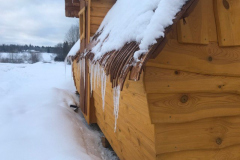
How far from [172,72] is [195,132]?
0.63 metres

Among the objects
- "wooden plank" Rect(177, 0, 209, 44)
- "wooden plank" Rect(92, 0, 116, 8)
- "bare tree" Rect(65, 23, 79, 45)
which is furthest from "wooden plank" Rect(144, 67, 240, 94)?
"bare tree" Rect(65, 23, 79, 45)

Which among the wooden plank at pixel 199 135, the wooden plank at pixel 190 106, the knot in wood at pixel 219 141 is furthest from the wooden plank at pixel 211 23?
the knot in wood at pixel 219 141

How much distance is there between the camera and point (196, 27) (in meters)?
2.00

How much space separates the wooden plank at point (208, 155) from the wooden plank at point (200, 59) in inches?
30.3

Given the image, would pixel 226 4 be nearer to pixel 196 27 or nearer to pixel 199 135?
pixel 196 27

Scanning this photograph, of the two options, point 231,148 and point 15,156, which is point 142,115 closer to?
point 231,148

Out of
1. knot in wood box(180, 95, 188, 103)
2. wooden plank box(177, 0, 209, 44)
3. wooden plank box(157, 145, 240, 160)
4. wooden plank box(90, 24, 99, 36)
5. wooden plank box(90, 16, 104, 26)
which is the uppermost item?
wooden plank box(90, 16, 104, 26)

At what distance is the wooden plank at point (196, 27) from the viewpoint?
76.9 inches

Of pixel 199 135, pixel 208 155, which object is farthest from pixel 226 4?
pixel 208 155

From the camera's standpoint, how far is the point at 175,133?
2047 millimetres

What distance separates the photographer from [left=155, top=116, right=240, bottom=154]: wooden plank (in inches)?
79.5

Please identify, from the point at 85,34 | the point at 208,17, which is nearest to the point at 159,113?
the point at 208,17

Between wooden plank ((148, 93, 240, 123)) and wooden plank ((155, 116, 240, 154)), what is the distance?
0.07 meters

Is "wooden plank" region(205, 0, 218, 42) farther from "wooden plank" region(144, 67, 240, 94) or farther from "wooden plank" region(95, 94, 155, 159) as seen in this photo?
"wooden plank" region(95, 94, 155, 159)
